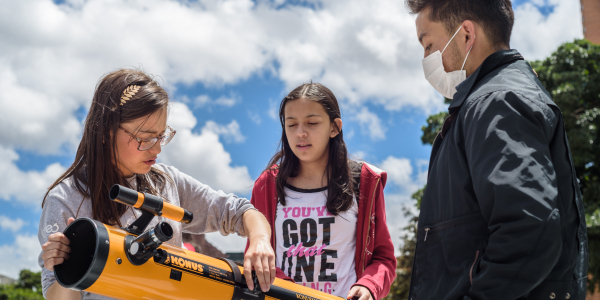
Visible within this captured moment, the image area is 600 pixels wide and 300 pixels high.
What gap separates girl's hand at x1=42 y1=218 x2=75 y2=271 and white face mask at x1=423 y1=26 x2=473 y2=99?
2.31m

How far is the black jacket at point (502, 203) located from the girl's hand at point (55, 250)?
1.79 m

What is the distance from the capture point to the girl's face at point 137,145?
2920 mm

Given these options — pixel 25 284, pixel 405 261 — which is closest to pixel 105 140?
pixel 405 261

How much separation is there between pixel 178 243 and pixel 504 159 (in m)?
2.07

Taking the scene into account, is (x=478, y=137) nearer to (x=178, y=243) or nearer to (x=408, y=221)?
(x=178, y=243)

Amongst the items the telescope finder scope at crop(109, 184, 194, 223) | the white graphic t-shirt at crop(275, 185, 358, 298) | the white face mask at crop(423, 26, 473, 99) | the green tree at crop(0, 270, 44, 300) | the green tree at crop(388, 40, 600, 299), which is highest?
the green tree at crop(388, 40, 600, 299)

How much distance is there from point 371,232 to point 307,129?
3.45 feet

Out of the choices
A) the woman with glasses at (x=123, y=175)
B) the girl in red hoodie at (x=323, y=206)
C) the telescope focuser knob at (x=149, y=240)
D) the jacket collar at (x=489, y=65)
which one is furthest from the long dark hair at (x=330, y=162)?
the telescope focuser knob at (x=149, y=240)

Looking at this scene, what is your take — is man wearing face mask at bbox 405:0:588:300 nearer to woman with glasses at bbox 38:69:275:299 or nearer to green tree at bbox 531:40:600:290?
woman with glasses at bbox 38:69:275:299

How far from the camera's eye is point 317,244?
12.5ft

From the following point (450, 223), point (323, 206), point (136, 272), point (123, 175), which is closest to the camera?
point (450, 223)

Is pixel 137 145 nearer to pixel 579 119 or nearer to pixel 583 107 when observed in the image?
pixel 579 119

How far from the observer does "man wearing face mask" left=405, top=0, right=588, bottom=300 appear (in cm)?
194

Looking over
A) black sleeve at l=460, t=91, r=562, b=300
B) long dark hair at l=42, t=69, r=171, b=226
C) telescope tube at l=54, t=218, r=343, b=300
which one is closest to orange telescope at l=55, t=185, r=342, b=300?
telescope tube at l=54, t=218, r=343, b=300
